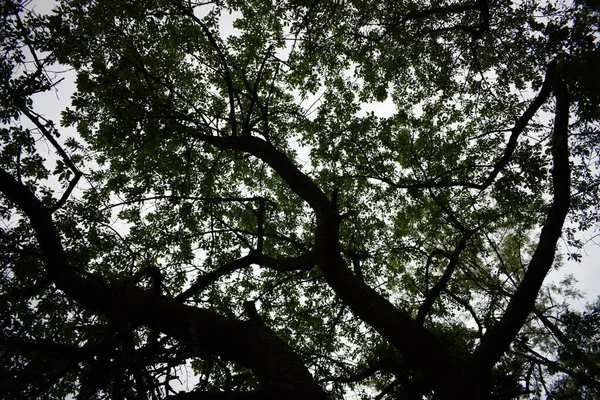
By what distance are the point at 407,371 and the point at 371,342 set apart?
2.55 metres

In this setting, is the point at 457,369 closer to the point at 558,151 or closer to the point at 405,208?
the point at 558,151

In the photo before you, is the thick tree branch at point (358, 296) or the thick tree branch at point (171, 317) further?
the thick tree branch at point (358, 296)

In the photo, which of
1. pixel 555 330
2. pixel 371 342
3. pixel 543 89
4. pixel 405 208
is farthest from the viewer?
pixel 555 330

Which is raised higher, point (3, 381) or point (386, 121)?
point (386, 121)

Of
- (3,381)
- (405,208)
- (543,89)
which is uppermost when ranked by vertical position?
(405,208)

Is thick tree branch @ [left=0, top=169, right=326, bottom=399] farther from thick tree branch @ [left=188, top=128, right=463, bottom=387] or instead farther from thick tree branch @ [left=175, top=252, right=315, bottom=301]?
thick tree branch @ [left=188, top=128, right=463, bottom=387]

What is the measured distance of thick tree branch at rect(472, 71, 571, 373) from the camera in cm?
338

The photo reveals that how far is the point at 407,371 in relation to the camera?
4.25 m

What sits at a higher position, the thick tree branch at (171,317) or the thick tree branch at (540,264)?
the thick tree branch at (171,317)

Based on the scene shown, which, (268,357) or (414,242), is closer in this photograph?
(268,357)

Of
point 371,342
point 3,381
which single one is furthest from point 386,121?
point 3,381

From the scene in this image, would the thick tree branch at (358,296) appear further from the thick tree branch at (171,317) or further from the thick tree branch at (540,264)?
the thick tree branch at (171,317)

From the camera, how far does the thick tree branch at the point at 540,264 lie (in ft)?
11.1

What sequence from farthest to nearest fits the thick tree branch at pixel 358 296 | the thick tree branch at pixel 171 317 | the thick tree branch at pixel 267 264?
the thick tree branch at pixel 267 264, the thick tree branch at pixel 358 296, the thick tree branch at pixel 171 317
